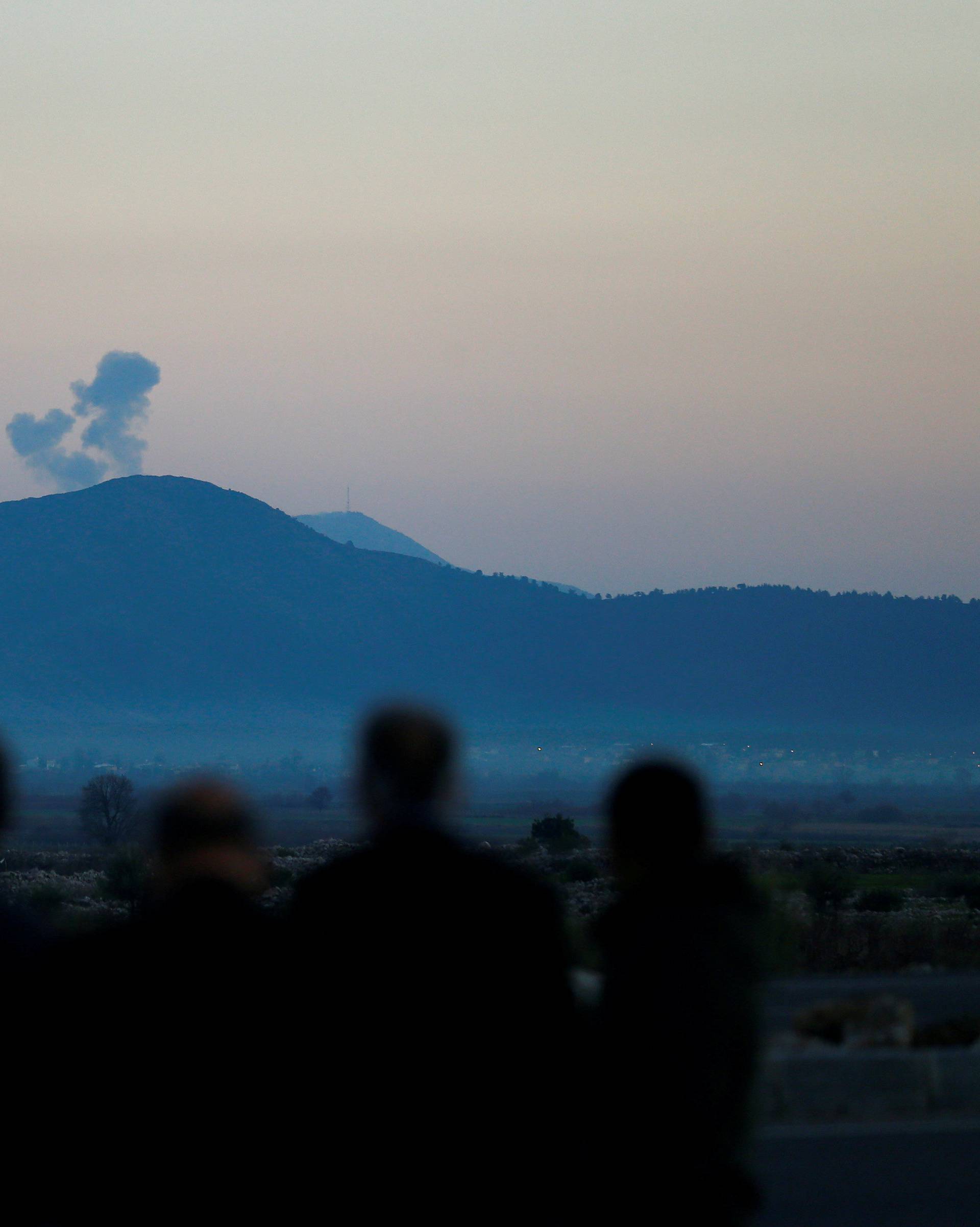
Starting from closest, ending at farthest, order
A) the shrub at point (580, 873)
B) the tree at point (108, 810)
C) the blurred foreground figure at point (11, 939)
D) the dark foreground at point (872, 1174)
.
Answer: the blurred foreground figure at point (11, 939) < the dark foreground at point (872, 1174) < the shrub at point (580, 873) < the tree at point (108, 810)

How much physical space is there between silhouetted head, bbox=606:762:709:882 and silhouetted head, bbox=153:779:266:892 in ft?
2.66

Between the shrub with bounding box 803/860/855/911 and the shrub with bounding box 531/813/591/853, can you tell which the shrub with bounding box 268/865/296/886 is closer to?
the shrub with bounding box 803/860/855/911

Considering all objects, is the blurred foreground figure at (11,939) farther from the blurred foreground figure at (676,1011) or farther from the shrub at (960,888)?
the shrub at (960,888)

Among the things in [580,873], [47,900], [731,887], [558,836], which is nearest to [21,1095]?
[731,887]

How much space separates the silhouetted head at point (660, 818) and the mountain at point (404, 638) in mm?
154242

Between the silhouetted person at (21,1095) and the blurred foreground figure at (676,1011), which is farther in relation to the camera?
the blurred foreground figure at (676,1011)

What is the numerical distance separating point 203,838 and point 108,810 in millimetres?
80112

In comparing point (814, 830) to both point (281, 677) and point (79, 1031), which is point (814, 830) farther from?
point (79, 1031)

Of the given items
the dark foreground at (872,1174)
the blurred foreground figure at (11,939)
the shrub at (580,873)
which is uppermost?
the blurred foreground figure at (11,939)

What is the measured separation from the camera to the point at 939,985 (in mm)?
14602

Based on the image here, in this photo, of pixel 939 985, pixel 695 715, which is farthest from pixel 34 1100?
pixel 695 715

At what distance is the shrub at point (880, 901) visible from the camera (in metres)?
41.0

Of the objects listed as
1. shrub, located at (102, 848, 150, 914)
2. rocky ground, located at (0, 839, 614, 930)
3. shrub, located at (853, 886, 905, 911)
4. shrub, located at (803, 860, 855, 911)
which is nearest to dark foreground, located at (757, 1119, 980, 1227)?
rocky ground, located at (0, 839, 614, 930)

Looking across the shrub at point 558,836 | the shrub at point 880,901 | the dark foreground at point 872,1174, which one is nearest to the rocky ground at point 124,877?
the shrub at point 558,836
